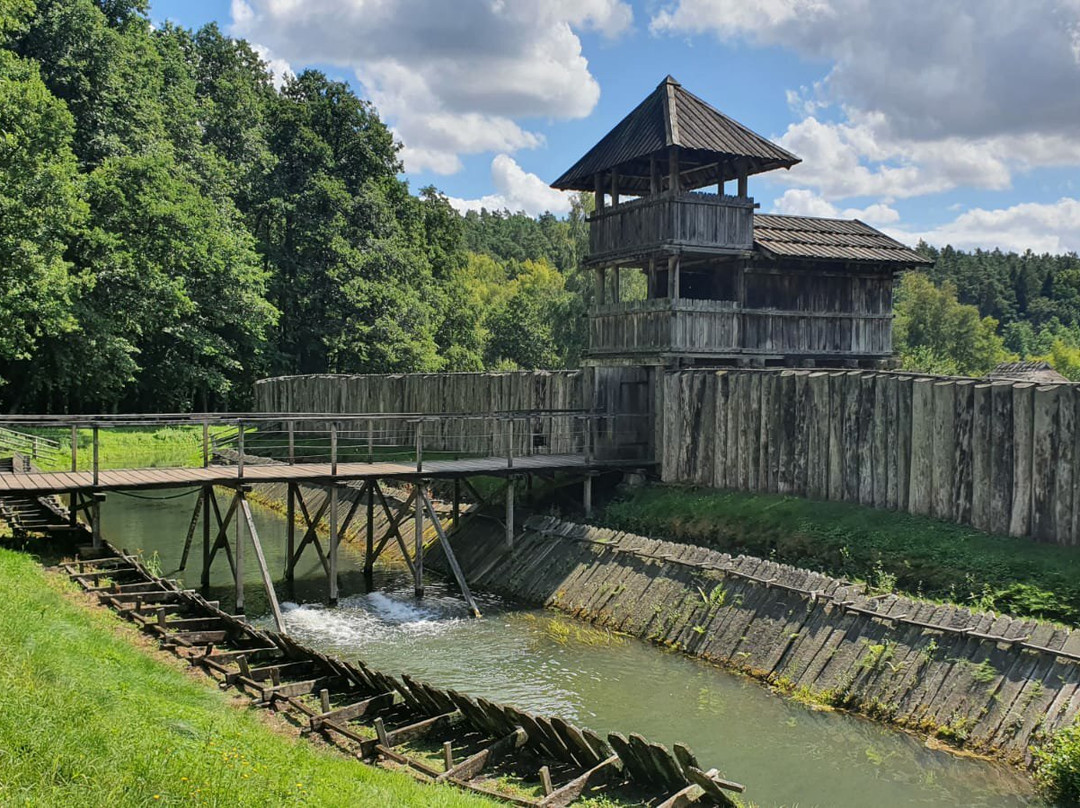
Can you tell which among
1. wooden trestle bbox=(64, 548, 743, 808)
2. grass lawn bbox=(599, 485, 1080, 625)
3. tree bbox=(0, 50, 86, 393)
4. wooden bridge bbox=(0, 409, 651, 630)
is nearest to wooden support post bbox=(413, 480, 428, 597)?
wooden bridge bbox=(0, 409, 651, 630)

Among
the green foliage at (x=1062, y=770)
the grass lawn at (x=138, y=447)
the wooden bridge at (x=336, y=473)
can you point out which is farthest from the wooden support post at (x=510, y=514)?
the grass lawn at (x=138, y=447)

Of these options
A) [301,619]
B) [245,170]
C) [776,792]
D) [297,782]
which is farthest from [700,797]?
[245,170]

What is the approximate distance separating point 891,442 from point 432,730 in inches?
395

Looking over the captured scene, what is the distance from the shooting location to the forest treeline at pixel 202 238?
2864cm

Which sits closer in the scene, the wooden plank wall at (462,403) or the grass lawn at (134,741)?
the grass lawn at (134,741)

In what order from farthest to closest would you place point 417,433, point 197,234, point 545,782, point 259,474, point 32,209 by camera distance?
point 197,234 < point 32,209 < point 417,433 < point 259,474 < point 545,782

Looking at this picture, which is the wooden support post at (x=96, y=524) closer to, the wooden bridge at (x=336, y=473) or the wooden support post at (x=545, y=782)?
the wooden bridge at (x=336, y=473)

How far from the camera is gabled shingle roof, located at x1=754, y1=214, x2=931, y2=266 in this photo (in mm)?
26922

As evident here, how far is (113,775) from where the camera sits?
21.3 ft

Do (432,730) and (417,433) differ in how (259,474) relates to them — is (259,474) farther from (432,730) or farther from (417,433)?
(432,730)

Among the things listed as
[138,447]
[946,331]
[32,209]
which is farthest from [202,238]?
[946,331]

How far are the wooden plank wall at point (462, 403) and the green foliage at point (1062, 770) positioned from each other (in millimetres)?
13555

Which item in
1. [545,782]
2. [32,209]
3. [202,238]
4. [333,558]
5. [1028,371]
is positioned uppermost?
[202,238]

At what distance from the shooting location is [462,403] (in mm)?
27188
